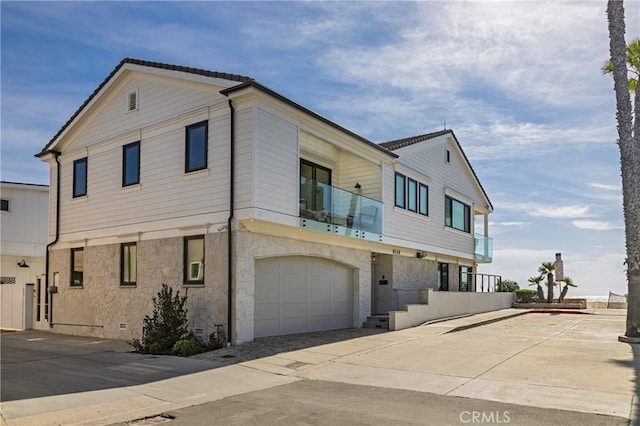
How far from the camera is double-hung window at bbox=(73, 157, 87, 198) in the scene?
20.1 metres

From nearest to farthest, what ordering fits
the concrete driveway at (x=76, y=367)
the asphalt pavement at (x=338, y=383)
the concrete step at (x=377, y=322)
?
the asphalt pavement at (x=338, y=383)
the concrete driveway at (x=76, y=367)
the concrete step at (x=377, y=322)

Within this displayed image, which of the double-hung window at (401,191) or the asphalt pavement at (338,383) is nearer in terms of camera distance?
the asphalt pavement at (338,383)

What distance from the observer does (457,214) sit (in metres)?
28.5

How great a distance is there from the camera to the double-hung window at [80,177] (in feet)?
65.9

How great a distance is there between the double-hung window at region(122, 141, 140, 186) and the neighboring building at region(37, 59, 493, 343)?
0.06 metres

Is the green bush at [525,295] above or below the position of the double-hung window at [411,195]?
below

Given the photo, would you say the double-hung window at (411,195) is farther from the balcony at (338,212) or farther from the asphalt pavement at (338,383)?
the asphalt pavement at (338,383)

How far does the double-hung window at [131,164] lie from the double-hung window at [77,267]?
11.8ft

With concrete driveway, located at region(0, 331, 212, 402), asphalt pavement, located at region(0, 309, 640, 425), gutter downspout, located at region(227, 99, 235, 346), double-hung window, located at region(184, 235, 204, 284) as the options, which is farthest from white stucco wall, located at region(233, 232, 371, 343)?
concrete driveway, located at region(0, 331, 212, 402)

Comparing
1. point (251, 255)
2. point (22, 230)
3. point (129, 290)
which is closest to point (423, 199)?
point (251, 255)

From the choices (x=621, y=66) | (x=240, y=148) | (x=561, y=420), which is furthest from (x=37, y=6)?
(x=621, y=66)

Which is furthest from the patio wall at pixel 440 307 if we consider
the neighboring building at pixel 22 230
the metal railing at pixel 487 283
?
the neighboring building at pixel 22 230

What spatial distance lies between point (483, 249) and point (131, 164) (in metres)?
20.3

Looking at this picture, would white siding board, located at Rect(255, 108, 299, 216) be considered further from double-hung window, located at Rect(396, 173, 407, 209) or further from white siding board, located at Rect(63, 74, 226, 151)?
double-hung window, located at Rect(396, 173, 407, 209)
